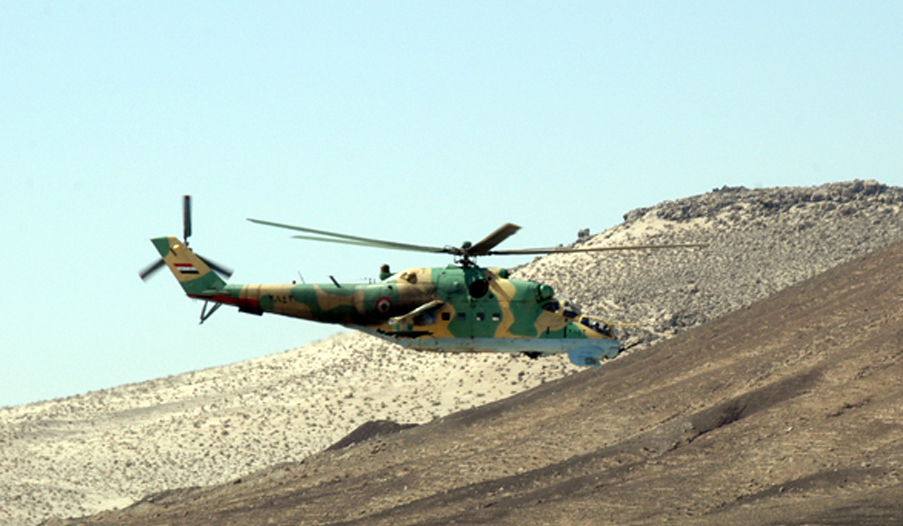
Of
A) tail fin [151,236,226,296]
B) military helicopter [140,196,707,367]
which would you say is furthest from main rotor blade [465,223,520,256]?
tail fin [151,236,226,296]

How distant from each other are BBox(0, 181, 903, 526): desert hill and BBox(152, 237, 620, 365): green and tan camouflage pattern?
33178 mm

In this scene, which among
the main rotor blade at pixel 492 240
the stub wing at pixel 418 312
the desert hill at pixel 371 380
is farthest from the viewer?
the desert hill at pixel 371 380

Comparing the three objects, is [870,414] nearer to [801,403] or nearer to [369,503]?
[801,403]

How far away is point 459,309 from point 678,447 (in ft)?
38.8

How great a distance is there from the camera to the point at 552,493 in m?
36.8

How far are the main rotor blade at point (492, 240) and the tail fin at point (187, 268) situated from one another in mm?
8515

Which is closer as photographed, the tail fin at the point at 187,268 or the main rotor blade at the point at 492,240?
the main rotor blade at the point at 492,240

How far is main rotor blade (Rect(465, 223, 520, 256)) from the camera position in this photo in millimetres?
29375

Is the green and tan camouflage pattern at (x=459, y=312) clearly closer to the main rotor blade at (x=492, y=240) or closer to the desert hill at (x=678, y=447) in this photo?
the main rotor blade at (x=492, y=240)

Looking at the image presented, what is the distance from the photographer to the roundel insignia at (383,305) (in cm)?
3231

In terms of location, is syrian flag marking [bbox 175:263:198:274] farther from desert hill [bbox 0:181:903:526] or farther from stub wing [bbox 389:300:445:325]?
desert hill [bbox 0:181:903:526]

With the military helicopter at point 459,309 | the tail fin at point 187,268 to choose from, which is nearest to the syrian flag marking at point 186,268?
the tail fin at point 187,268

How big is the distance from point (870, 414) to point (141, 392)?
6139cm

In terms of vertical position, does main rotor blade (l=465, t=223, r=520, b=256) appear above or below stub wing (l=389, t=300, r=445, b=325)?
above
